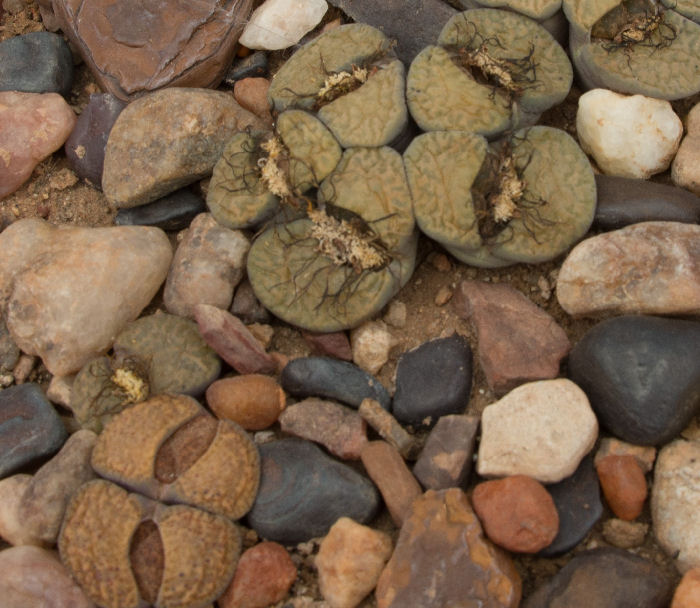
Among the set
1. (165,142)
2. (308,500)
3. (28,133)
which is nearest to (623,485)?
(308,500)

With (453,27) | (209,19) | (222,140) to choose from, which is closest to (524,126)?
(453,27)

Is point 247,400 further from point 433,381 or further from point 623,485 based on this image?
point 623,485

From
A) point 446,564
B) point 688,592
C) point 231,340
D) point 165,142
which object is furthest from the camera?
point 165,142

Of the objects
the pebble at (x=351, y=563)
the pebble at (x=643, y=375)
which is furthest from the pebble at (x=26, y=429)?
the pebble at (x=643, y=375)

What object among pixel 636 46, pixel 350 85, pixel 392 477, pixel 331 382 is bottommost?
pixel 392 477

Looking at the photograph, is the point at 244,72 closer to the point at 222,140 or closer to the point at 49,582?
the point at 222,140

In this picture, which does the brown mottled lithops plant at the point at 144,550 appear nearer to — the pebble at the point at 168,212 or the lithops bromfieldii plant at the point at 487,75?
the pebble at the point at 168,212

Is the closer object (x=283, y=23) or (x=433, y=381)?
(x=433, y=381)
